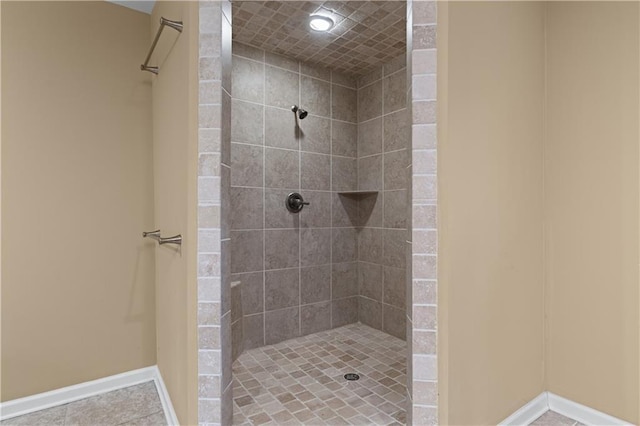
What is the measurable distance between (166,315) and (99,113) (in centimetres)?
128

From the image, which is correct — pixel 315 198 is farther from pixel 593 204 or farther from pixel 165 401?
pixel 593 204

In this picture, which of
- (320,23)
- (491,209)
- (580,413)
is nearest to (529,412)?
(580,413)

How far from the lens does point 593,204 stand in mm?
1710

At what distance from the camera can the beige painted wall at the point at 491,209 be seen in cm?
138

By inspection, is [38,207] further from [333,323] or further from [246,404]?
[333,323]

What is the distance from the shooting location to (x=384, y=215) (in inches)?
120

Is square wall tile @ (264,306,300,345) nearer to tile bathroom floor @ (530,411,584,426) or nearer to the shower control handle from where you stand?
the shower control handle

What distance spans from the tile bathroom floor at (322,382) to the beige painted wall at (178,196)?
0.49m

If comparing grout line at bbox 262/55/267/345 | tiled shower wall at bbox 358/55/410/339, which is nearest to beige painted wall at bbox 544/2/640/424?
tiled shower wall at bbox 358/55/410/339

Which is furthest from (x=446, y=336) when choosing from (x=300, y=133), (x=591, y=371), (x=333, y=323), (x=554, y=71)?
(x=300, y=133)

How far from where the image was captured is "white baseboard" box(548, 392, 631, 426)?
1651 millimetres

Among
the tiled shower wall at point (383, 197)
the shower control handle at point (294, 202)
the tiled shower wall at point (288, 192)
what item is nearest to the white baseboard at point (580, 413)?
the tiled shower wall at point (383, 197)

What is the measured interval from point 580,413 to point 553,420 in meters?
0.14

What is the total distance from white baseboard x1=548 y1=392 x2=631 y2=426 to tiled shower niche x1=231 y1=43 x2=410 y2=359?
46.3 inches
